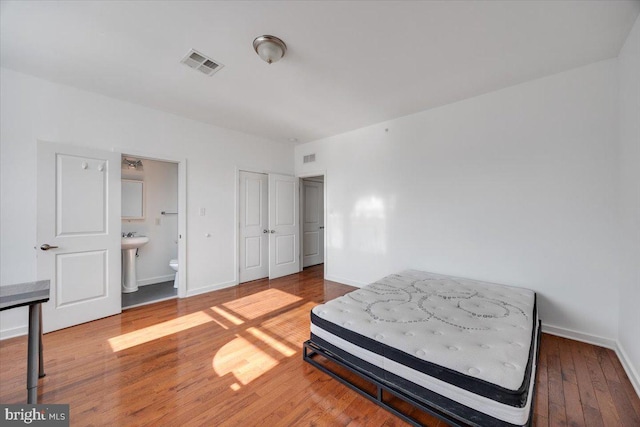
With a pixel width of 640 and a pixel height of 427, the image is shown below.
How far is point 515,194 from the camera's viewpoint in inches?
109

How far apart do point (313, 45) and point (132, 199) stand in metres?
3.98

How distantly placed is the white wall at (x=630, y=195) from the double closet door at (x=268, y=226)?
14.4 feet

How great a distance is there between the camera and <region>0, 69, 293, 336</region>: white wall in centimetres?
251

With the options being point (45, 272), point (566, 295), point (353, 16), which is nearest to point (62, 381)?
point (45, 272)

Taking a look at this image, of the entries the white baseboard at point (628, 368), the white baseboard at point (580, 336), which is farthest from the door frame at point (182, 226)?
the white baseboard at point (628, 368)

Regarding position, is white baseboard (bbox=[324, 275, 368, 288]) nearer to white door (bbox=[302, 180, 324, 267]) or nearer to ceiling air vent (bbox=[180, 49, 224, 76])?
white door (bbox=[302, 180, 324, 267])

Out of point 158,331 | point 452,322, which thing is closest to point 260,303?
point 158,331

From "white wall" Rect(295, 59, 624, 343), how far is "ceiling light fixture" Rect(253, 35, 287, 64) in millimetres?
2224

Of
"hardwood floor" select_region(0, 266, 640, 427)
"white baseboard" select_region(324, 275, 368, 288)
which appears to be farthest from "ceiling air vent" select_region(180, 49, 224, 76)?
"white baseboard" select_region(324, 275, 368, 288)

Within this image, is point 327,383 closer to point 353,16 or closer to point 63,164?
point 353,16

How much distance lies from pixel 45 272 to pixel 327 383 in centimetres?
312

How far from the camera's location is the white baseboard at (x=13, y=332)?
8.13 feet

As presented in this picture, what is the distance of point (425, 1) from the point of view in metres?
1.67

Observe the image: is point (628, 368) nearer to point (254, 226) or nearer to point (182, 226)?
point (254, 226)
